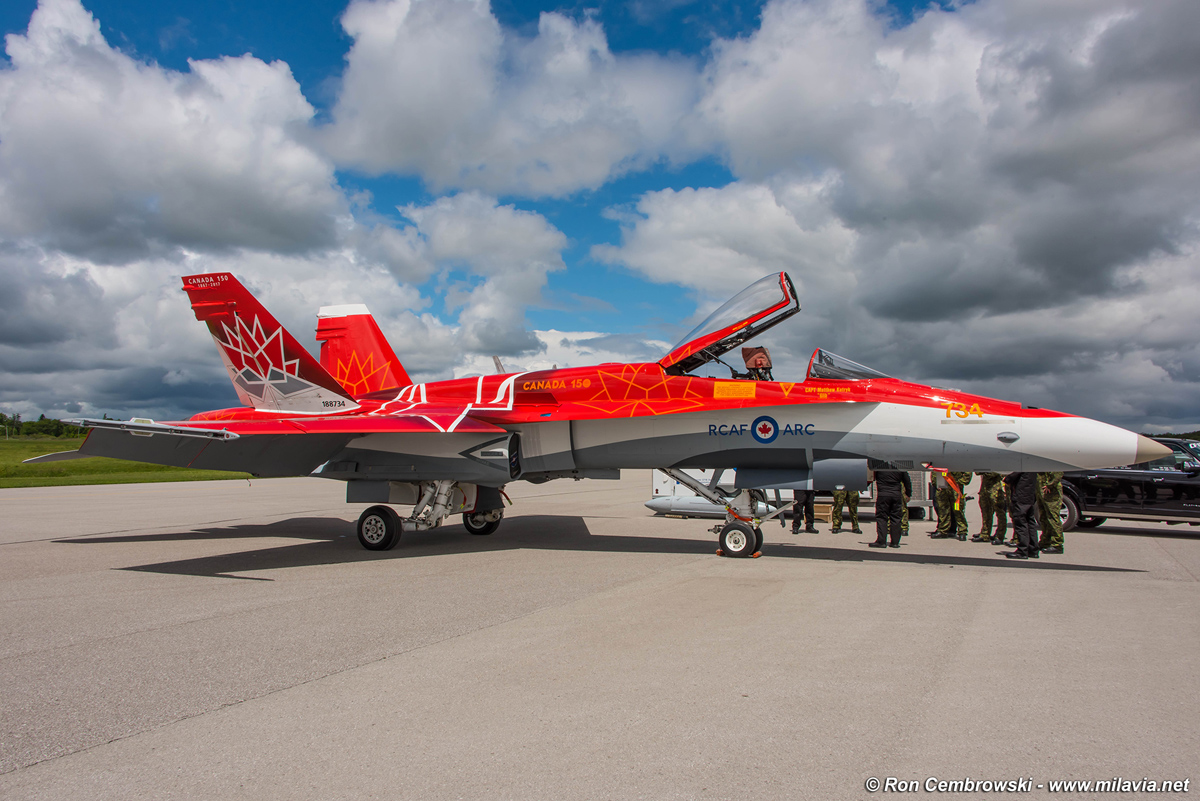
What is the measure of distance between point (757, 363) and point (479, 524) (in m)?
5.49

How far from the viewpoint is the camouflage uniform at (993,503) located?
10.5 m

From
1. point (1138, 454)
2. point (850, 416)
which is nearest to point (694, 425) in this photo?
point (850, 416)

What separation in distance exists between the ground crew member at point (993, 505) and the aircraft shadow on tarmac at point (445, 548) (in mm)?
1335

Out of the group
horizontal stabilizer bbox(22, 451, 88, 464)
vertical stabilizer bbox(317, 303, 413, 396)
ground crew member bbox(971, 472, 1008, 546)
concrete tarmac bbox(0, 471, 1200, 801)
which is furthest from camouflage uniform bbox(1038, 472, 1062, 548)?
horizontal stabilizer bbox(22, 451, 88, 464)

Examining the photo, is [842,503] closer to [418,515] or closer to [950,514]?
[950,514]

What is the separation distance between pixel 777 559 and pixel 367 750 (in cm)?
638

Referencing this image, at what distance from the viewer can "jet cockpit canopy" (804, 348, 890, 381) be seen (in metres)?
8.13

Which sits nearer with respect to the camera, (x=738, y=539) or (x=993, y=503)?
(x=738, y=539)

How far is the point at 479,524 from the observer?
1112 centimetres

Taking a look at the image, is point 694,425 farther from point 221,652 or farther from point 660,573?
point 221,652

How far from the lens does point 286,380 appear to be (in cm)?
1062

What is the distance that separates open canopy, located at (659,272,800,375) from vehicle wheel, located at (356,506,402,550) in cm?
449

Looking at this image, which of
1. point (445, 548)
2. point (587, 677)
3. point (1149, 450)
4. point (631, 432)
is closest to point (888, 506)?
point (1149, 450)

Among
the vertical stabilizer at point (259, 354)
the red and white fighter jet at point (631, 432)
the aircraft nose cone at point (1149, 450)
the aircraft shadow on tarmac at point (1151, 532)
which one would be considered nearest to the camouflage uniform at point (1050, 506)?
the aircraft nose cone at point (1149, 450)
